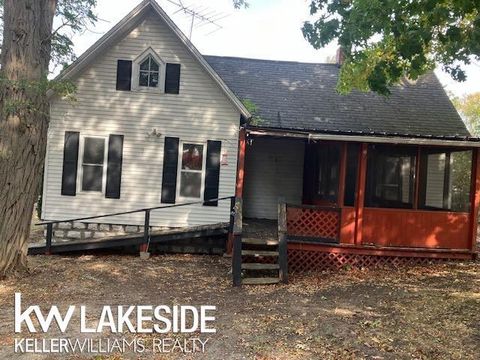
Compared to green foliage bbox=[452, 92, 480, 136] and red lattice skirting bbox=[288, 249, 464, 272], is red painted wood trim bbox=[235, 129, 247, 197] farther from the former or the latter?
A: green foliage bbox=[452, 92, 480, 136]

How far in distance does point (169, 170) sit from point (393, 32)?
669 cm

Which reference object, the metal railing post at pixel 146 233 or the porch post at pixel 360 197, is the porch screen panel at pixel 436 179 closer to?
the porch post at pixel 360 197

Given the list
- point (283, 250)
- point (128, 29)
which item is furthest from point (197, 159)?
point (283, 250)

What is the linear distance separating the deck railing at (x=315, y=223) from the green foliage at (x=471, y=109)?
3794 centimetres

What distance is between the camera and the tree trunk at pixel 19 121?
8.85m

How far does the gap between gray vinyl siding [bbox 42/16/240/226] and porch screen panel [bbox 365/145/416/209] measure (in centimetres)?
412

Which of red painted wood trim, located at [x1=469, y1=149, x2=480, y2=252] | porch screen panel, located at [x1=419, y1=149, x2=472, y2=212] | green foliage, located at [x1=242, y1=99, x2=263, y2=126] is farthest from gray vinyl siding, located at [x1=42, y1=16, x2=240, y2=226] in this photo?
porch screen panel, located at [x1=419, y1=149, x2=472, y2=212]

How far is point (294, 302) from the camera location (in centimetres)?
778

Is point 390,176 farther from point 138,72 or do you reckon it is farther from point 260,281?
point 138,72

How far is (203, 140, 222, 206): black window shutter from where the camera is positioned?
1228 centimetres

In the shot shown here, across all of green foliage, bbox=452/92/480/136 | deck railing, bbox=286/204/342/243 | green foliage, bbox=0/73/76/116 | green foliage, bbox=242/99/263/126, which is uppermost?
green foliage, bbox=452/92/480/136

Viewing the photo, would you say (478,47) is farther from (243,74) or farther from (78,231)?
(78,231)

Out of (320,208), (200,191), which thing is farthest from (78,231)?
(320,208)

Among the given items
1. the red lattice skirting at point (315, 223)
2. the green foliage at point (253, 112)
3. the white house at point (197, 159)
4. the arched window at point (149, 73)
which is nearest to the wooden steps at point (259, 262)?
the white house at point (197, 159)
